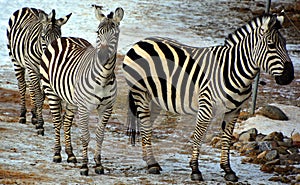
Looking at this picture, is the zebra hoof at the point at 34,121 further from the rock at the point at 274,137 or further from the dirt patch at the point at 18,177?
the rock at the point at 274,137

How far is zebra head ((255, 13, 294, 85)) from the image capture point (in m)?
7.36

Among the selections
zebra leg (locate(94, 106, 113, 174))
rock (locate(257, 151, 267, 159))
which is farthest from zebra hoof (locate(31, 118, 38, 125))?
rock (locate(257, 151, 267, 159))

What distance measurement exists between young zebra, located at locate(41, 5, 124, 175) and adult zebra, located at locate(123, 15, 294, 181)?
2.52 feet

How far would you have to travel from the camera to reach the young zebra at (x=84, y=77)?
7.16m

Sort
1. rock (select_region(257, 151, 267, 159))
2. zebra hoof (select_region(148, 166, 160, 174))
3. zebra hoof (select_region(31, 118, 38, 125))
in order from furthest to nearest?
1. zebra hoof (select_region(31, 118, 38, 125))
2. rock (select_region(257, 151, 267, 159))
3. zebra hoof (select_region(148, 166, 160, 174))

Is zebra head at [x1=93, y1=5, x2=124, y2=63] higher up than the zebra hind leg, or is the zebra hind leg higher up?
zebra head at [x1=93, y1=5, x2=124, y2=63]

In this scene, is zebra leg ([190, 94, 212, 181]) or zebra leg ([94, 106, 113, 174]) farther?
zebra leg ([94, 106, 113, 174])

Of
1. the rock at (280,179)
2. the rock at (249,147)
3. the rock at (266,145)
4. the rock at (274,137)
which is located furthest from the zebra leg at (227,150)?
the rock at (274,137)

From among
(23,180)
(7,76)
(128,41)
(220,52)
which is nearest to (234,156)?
(220,52)

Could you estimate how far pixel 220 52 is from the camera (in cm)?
793

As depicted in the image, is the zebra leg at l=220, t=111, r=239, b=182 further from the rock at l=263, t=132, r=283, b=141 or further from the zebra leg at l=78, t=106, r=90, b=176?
the rock at l=263, t=132, r=283, b=141

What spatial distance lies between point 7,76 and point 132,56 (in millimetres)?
7510

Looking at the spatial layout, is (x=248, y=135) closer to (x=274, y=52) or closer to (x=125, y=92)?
(x=274, y=52)

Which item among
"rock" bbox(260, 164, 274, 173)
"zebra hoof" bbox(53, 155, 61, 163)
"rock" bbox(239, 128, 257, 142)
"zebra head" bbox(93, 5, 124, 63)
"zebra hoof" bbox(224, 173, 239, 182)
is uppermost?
"zebra head" bbox(93, 5, 124, 63)
